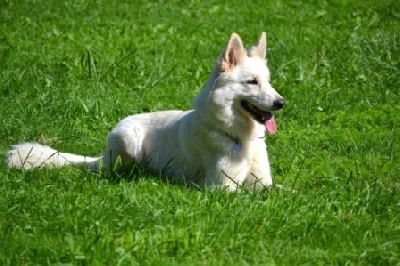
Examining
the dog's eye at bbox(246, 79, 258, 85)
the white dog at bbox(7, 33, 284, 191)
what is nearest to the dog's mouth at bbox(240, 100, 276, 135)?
the white dog at bbox(7, 33, 284, 191)

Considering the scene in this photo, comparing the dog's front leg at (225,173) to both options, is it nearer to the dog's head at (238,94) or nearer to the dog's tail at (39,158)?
the dog's head at (238,94)

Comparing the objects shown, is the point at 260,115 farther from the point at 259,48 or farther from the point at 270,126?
the point at 259,48

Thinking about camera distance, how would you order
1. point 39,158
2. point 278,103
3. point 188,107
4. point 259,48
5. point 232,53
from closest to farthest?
point 278,103, point 232,53, point 259,48, point 39,158, point 188,107

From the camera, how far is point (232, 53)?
6.60m

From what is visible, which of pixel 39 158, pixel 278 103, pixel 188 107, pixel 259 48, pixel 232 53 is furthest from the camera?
pixel 188 107

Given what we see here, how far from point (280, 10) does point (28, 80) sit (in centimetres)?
611

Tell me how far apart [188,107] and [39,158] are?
2.32 meters

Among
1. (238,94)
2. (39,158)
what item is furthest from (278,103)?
(39,158)

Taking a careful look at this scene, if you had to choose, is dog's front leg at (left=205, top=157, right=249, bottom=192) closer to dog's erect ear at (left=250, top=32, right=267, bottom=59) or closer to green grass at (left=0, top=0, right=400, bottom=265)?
green grass at (left=0, top=0, right=400, bottom=265)

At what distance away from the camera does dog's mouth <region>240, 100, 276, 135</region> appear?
6.50m

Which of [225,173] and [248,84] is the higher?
[248,84]

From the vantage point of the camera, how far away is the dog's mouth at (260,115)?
6.50m

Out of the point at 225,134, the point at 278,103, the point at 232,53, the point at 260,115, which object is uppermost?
the point at 232,53

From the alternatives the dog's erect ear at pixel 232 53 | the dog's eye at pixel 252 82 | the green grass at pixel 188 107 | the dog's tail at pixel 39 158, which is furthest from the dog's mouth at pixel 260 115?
the dog's tail at pixel 39 158
